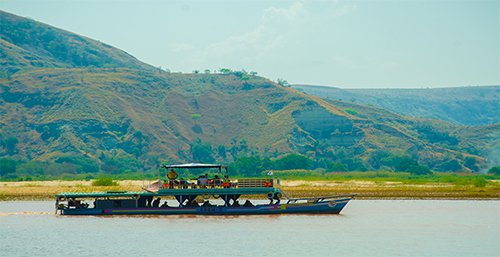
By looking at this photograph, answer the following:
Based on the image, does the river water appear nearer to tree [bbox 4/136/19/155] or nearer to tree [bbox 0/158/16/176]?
tree [bbox 0/158/16/176]

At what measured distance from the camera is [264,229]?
59.5 m

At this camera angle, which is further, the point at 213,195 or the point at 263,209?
the point at 213,195

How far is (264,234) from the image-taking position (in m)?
56.8

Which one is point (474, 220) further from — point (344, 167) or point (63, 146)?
point (63, 146)

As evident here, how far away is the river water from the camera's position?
49531 mm

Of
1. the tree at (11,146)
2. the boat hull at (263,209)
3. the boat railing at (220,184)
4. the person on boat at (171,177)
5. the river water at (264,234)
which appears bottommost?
the river water at (264,234)

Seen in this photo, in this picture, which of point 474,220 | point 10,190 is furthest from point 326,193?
point 10,190

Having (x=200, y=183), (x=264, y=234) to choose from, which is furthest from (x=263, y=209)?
(x=264, y=234)

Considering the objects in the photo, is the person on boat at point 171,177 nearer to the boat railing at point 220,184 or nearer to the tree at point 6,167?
the boat railing at point 220,184

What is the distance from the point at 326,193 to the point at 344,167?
320 feet

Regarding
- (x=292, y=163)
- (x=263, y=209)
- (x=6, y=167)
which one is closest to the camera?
(x=263, y=209)

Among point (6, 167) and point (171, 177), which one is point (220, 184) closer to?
point (171, 177)

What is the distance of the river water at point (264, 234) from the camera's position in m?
49.5

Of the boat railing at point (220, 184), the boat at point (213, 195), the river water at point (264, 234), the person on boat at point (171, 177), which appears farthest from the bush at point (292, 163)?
the person on boat at point (171, 177)
